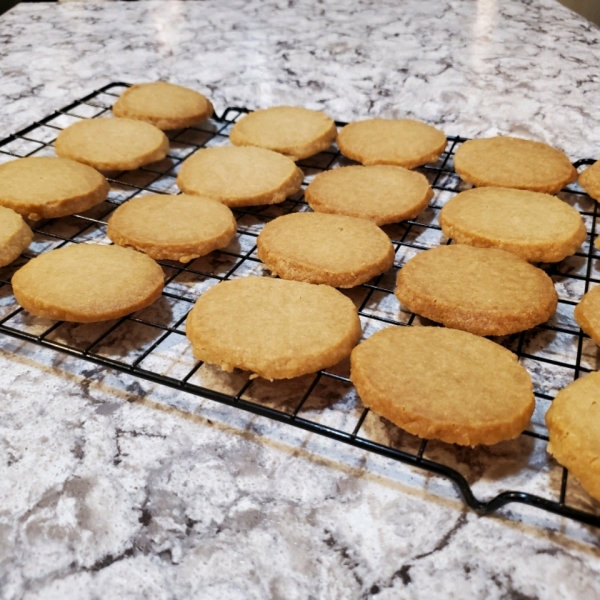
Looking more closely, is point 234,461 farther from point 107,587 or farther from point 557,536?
point 557,536

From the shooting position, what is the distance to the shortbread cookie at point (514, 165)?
1528mm

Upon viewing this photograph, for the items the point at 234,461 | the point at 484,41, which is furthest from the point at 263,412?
the point at 484,41

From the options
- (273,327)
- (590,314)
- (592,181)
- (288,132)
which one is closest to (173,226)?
(273,327)

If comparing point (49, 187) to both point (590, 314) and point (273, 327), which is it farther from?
point (590, 314)

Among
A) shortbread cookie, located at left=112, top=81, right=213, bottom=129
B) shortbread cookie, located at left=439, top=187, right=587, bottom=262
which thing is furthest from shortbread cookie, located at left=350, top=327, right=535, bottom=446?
shortbread cookie, located at left=112, top=81, right=213, bottom=129

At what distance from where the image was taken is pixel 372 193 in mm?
1503

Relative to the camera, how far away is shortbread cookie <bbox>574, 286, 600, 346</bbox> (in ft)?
3.51

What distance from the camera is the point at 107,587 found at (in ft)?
2.51

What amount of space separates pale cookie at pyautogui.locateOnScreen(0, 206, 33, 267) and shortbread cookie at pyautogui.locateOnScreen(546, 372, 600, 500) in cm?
107

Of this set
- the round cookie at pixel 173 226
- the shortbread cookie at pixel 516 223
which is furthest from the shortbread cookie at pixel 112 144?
the shortbread cookie at pixel 516 223

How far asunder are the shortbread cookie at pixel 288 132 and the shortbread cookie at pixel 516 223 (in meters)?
0.48

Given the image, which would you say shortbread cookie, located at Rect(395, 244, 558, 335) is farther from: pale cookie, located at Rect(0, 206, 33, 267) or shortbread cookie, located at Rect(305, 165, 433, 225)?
pale cookie, located at Rect(0, 206, 33, 267)

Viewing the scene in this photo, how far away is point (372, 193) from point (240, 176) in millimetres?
337

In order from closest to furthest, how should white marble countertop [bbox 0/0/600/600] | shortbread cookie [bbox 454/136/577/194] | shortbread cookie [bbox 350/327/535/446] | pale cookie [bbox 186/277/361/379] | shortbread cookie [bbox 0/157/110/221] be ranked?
white marble countertop [bbox 0/0/600/600]
shortbread cookie [bbox 350/327/535/446]
pale cookie [bbox 186/277/361/379]
shortbread cookie [bbox 0/157/110/221]
shortbread cookie [bbox 454/136/577/194]
